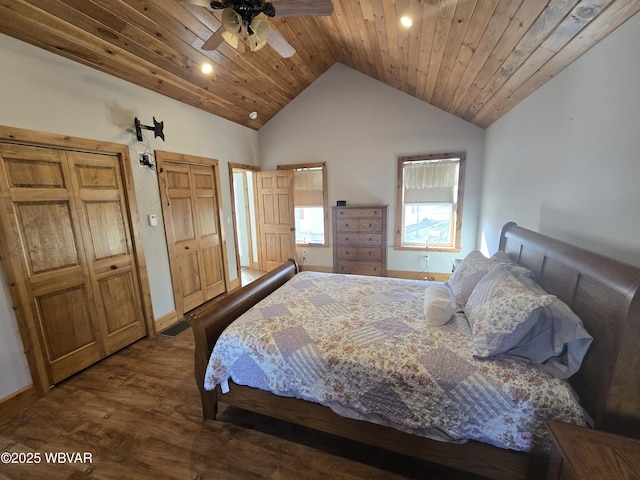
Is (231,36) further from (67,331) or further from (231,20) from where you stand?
(67,331)

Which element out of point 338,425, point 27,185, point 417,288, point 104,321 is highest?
point 27,185

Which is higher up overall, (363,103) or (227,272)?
(363,103)

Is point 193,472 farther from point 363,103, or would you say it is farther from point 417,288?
point 363,103

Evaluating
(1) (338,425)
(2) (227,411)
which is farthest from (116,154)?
(1) (338,425)

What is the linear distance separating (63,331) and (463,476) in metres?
3.16

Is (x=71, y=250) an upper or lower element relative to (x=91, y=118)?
lower

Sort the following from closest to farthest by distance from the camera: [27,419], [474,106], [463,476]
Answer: [463,476], [27,419], [474,106]

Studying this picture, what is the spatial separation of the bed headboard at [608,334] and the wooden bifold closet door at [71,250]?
3537 mm

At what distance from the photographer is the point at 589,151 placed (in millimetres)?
1514

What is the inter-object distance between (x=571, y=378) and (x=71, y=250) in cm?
366

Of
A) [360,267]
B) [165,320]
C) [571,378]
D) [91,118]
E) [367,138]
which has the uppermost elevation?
[367,138]

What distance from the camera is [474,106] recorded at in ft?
10.5

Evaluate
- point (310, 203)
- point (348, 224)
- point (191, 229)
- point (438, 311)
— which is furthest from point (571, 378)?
point (310, 203)

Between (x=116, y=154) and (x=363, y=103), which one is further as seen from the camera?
(x=363, y=103)
